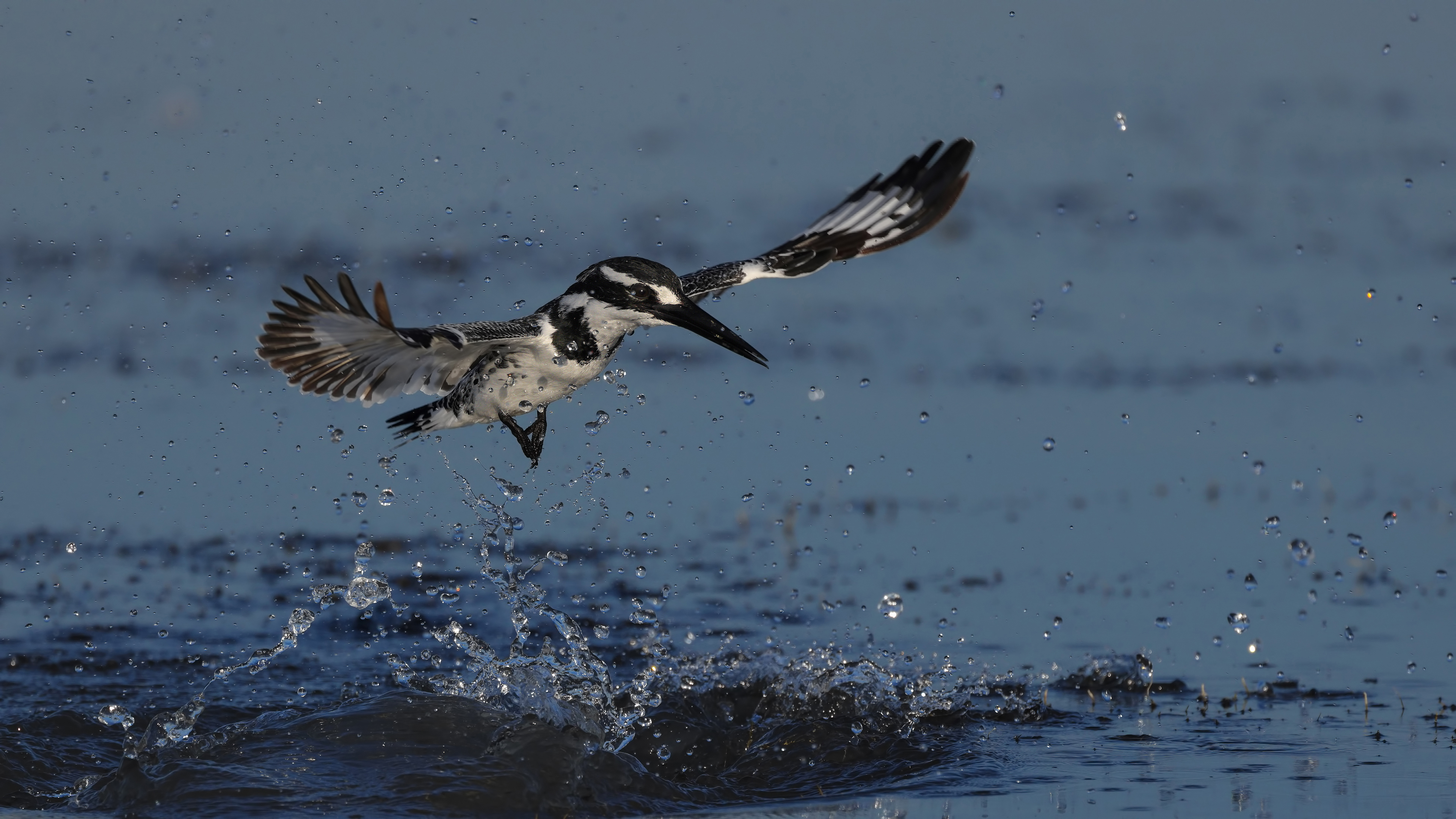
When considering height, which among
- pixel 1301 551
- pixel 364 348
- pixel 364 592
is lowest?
pixel 364 592

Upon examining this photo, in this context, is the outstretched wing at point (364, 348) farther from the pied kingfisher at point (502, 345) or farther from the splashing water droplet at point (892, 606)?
the splashing water droplet at point (892, 606)

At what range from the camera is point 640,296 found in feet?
18.5

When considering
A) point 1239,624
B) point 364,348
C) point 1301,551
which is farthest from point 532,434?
point 1301,551

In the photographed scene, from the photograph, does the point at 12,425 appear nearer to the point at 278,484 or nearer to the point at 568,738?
the point at 278,484

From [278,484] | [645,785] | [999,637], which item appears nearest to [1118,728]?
[999,637]

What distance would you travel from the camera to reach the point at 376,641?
22.8ft

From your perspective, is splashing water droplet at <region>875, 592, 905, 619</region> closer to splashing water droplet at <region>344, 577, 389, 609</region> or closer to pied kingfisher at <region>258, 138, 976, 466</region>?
pied kingfisher at <region>258, 138, 976, 466</region>

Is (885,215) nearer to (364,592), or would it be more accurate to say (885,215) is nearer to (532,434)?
(532,434)

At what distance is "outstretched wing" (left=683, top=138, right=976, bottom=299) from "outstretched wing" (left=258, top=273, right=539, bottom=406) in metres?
1.09

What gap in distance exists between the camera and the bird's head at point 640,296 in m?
5.61

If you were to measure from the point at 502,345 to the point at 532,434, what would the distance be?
0.42 meters

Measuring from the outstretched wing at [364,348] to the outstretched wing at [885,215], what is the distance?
1095mm

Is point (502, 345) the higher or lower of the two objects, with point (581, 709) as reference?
higher

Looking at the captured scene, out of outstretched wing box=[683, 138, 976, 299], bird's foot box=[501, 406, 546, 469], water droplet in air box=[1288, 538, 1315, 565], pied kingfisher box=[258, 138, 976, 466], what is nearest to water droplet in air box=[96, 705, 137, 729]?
pied kingfisher box=[258, 138, 976, 466]
